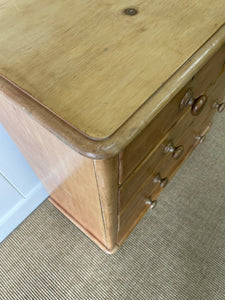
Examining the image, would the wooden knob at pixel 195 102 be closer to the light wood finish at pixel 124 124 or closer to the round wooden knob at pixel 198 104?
the round wooden knob at pixel 198 104

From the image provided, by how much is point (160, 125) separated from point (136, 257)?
0.67 metres

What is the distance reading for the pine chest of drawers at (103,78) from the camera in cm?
37

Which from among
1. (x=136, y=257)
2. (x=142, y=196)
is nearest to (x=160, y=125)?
(x=142, y=196)

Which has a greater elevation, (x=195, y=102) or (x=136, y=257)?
(x=195, y=102)

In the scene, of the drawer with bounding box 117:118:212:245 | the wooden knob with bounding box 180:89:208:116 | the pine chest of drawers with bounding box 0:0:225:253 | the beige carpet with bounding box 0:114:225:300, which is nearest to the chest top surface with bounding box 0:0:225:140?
the pine chest of drawers with bounding box 0:0:225:253

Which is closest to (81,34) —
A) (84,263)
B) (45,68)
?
(45,68)

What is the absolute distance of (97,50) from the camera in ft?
1.47

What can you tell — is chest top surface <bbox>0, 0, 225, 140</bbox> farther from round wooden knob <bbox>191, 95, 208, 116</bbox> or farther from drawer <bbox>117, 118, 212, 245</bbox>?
drawer <bbox>117, 118, 212, 245</bbox>

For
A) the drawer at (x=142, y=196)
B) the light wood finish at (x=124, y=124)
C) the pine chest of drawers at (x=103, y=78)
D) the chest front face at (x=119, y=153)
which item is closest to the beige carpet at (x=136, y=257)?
the drawer at (x=142, y=196)

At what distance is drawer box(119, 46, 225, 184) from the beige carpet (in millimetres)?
605

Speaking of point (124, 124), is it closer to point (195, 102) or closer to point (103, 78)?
point (103, 78)

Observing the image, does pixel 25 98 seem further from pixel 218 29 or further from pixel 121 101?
pixel 218 29

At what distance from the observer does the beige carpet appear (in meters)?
0.92

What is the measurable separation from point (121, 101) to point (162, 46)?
0.16 meters
